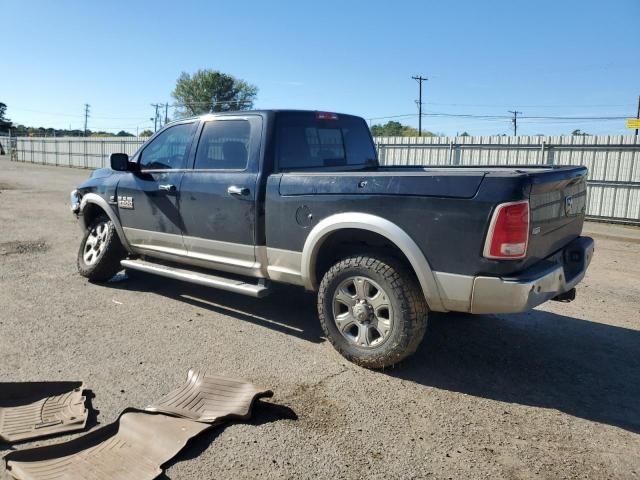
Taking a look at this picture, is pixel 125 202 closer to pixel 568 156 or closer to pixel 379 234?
pixel 379 234

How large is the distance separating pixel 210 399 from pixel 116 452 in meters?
0.71

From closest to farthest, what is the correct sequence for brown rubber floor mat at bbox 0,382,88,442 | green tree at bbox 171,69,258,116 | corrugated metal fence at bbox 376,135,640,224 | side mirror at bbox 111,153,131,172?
brown rubber floor mat at bbox 0,382,88,442 → side mirror at bbox 111,153,131,172 → corrugated metal fence at bbox 376,135,640,224 → green tree at bbox 171,69,258,116

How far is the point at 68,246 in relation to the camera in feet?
28.6

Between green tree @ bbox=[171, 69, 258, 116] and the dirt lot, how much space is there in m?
73.8

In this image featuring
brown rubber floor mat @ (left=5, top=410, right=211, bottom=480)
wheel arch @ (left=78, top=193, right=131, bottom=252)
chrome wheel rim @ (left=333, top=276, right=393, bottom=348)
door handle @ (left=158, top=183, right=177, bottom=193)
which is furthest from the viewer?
wheel arch @ (left=78, top=193, right=131, bottom=252)

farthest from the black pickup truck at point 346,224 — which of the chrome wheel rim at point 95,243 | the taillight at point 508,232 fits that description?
the chrome wheel rim at point 95,243

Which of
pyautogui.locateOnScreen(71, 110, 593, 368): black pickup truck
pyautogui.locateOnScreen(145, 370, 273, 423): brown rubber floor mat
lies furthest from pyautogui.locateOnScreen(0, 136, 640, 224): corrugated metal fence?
pyautogui.locateOnScreen(145, 370, 273, 423): brown rubber floor mat

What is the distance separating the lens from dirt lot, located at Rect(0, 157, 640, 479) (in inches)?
115

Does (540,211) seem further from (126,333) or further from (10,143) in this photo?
(10,143)

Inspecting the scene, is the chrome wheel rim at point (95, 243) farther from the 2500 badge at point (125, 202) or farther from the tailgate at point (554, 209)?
the tailgate at point (554, 209)

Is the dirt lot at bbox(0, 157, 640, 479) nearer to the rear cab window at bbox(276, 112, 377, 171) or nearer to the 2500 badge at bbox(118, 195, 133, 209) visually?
the 2500 badge at bbox(118, 195, 133, 209)

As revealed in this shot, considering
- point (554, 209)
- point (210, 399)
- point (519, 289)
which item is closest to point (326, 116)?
point (554, 209)

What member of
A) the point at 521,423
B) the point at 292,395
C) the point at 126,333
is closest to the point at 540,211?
the point at 521,423

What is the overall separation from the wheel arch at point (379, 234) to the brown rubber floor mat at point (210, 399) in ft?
3.83
